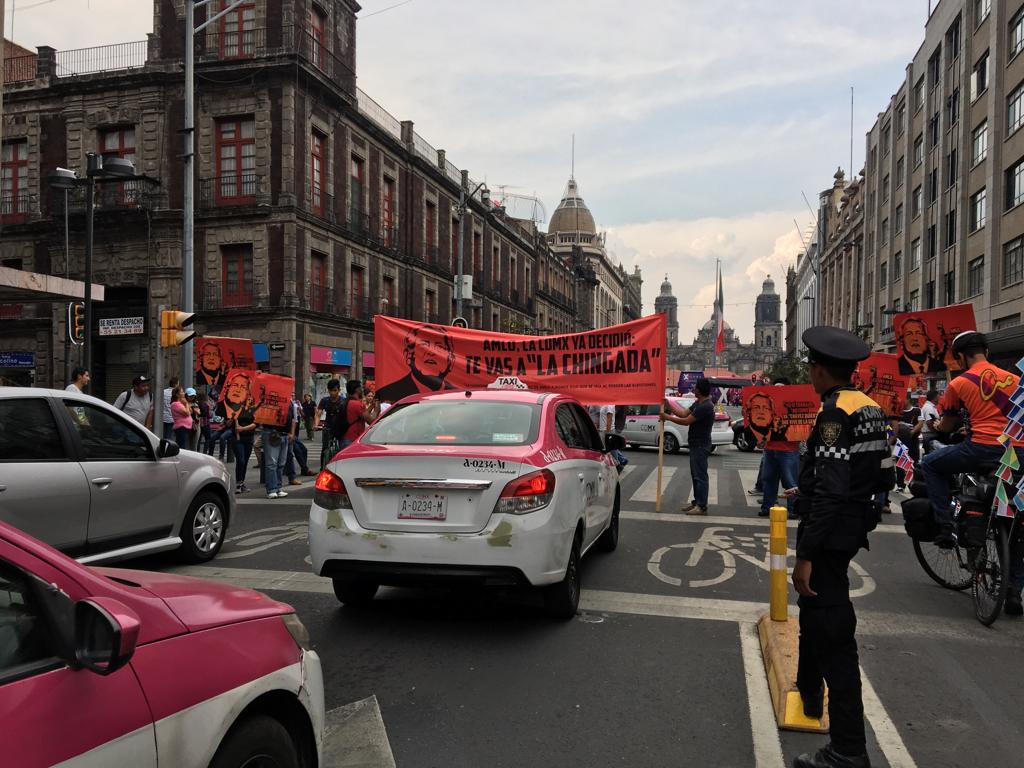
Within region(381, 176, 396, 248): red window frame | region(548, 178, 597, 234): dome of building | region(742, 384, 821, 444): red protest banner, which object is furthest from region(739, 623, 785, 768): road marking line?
region(548, 178, 597, 234): dome of building

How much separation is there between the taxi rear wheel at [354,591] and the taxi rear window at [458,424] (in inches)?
41.5

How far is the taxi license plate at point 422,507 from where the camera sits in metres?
4.91

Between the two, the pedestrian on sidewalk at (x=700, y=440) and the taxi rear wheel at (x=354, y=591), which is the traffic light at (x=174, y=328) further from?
the taxi rear wheel at (x=354, y=591)

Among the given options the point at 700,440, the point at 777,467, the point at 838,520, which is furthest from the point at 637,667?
the point at 777,467

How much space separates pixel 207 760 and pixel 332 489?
123 inches

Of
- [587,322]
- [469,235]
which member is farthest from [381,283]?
[587,322]

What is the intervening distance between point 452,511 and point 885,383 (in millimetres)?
8519

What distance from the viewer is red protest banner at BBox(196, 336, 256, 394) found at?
13977 mm

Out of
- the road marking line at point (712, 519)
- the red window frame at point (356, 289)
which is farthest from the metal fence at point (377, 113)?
the road marking line at point (712, 519)

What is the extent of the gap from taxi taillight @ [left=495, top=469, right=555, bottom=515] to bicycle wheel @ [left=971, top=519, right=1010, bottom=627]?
324cm

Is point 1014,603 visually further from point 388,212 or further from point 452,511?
point 388,212

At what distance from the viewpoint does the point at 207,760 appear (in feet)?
6.85

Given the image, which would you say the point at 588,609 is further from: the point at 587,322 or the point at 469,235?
the point at 587,322

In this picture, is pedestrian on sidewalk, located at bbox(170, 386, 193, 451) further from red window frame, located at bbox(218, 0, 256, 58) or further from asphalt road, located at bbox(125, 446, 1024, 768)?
red window frame, located at bbox(218, 0, 256, 58)
